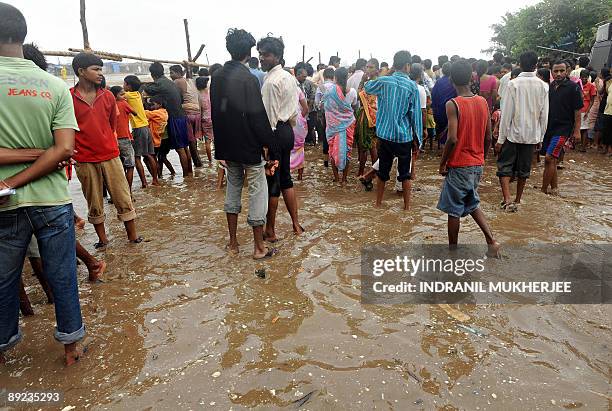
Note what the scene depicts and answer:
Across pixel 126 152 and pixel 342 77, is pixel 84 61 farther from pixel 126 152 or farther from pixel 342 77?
pixel 342 77

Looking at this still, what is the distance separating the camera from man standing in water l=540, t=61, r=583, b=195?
5.46m

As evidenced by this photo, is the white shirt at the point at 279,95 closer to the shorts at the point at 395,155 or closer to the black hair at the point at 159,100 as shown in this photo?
the shorts at the point at 395,155

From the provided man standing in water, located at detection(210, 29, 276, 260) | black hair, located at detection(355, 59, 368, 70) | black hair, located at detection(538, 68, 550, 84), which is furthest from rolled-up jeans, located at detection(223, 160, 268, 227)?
black hair, located at detection(355, 59, 368, 70)

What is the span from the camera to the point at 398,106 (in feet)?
16.3

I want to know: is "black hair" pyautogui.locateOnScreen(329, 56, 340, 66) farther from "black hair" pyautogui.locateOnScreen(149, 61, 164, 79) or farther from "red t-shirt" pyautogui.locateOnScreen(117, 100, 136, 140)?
"red t-shirt" pyautogui.locateOnScreen(117, 100, 136, 140)

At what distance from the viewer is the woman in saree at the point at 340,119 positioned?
20.4 feet

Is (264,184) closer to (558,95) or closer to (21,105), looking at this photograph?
(21,105)

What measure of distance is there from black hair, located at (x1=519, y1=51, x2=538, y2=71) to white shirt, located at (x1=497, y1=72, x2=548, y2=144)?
11cm

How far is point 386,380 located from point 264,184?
213 centimetres

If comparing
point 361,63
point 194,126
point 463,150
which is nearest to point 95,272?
point 463,150

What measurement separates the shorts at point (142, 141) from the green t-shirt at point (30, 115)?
4630 mm

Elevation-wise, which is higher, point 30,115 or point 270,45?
point 270,45

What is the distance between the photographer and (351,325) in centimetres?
279

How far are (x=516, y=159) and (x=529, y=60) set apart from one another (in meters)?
1.18
